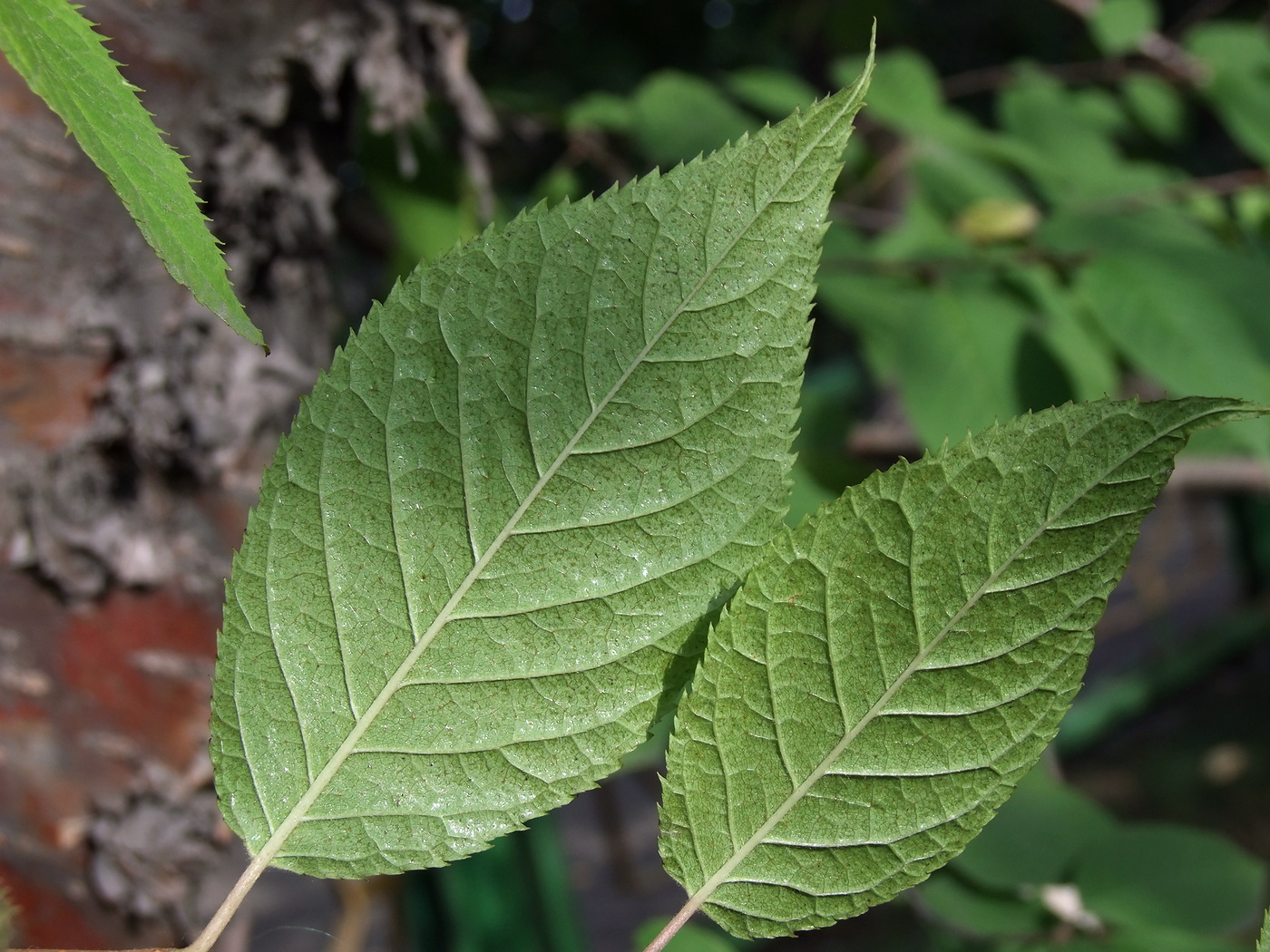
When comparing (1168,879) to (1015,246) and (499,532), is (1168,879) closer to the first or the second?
(1015,246)

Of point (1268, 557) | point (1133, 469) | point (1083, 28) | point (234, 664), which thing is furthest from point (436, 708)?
point (1268, 557)

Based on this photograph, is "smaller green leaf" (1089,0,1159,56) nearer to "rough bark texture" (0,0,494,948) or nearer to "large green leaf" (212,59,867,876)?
"rough bark texture" (0,0,494,948)

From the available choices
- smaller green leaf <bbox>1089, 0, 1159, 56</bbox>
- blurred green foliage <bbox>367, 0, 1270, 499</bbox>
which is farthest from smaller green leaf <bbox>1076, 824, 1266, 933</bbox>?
smaller green leaf <bbox>1089, 0, 1159, 56</bbox>

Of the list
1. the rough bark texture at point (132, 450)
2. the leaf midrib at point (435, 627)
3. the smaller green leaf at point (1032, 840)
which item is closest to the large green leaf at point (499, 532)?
the leaf midrib at point (435, 627)

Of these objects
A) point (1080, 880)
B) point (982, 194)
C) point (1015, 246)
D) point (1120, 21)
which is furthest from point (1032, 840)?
point (1120, 21)

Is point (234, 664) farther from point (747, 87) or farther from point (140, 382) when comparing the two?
point (747, 87)

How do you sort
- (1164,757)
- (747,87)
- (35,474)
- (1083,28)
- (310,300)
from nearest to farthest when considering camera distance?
(35,474)
(310,300)
(747,87)
(1083,28)
(1164,757)
